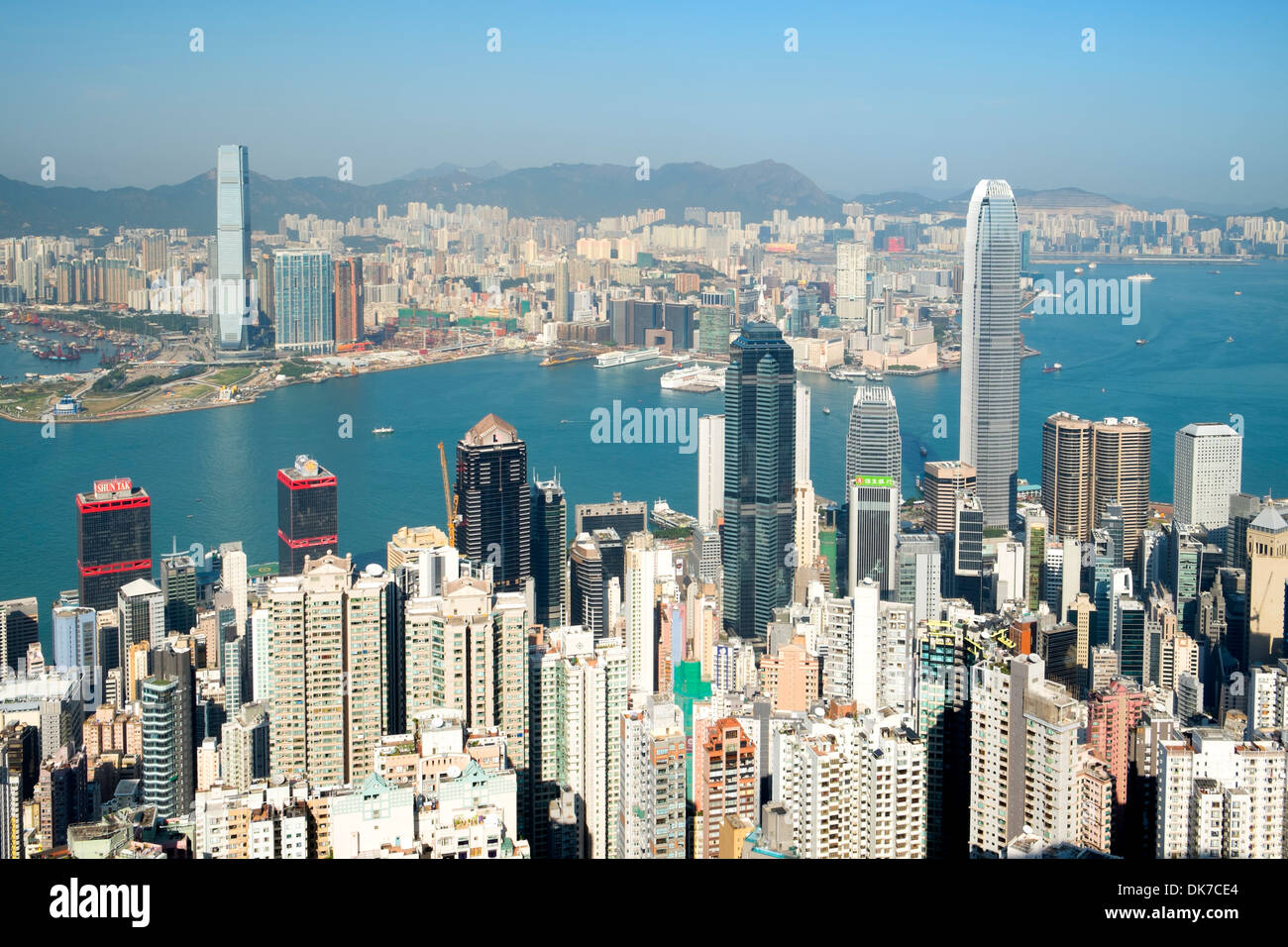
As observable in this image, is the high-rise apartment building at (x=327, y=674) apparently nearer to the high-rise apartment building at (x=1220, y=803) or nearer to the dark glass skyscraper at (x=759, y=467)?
the high-rise apartment building at (x=1220, y=803)

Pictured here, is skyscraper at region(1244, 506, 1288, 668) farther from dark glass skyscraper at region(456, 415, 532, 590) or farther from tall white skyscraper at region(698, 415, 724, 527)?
dark glass skyscraper at region(456, 415, 532, 590)

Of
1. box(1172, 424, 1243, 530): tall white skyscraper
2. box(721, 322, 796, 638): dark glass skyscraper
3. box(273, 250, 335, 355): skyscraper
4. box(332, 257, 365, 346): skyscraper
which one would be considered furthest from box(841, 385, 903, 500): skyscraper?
box(273, 250, 335, 355): skyscraper

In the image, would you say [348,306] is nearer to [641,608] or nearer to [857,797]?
[641,608]

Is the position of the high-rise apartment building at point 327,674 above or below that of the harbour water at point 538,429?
below

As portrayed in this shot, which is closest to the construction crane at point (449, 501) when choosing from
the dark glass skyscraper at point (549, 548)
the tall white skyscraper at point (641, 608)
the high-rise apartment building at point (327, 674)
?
the dark glass skyscraper at point (549, 548)

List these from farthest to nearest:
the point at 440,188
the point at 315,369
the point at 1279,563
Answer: the point at 315,369
the point at 440,188
the point at 1279,563

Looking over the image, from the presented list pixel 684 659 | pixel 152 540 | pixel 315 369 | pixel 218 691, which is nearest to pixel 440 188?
pixel 315 369

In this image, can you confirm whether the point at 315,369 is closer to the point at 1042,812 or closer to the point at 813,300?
the point at 813,300
